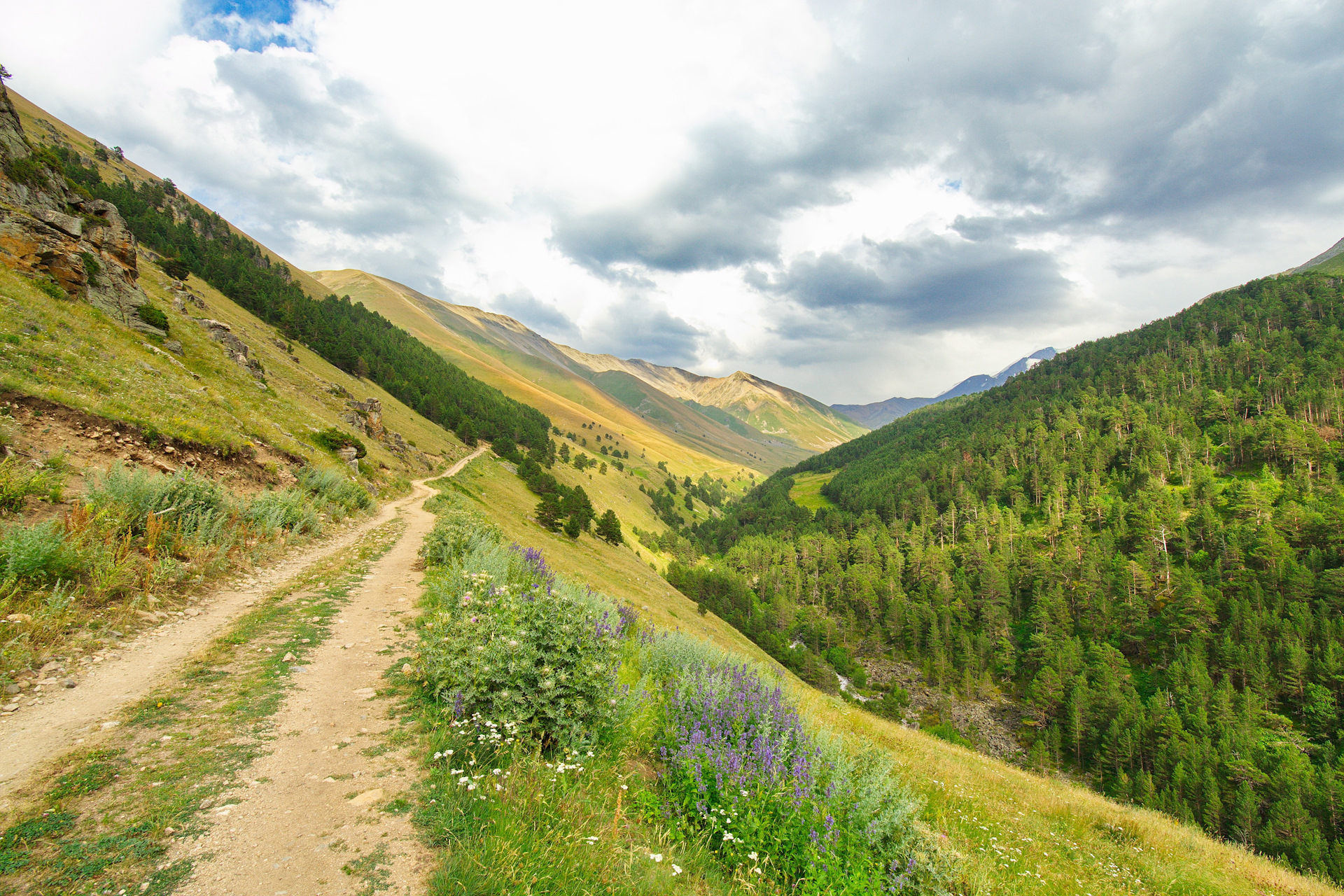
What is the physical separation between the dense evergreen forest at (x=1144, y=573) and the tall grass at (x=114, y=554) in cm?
8125

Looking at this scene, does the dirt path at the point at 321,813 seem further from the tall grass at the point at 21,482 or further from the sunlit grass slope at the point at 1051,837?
the tall grass at the point at 21,482

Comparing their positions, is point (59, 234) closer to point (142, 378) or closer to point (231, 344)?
point (231, 344)

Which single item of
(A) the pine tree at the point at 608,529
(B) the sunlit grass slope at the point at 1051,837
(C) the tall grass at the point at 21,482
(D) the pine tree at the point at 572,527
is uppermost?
(C) the tall grass at the point at 21,482

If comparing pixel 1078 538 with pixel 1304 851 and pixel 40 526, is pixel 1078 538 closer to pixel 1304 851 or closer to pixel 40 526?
pixel 1304 851

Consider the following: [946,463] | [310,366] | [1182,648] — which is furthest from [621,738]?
[946,463]

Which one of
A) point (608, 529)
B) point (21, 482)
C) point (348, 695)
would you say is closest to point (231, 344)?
point (21, 482)

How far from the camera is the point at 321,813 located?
422 centimetres

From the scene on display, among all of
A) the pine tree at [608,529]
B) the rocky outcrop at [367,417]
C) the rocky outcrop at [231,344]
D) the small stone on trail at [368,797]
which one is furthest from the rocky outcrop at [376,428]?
the small stone on trail at [368,797]

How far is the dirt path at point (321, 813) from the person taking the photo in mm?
3494

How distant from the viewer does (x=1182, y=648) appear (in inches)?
3551

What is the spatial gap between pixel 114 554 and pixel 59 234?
33.7 metres

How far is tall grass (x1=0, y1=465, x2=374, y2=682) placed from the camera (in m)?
6.68

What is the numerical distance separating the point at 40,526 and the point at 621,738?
982 cm

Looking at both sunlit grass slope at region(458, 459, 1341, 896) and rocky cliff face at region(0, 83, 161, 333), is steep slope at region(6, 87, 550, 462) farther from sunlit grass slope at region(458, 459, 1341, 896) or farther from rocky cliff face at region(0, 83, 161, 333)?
sunlit grass slope at region(458, 459, 1341, 896)
